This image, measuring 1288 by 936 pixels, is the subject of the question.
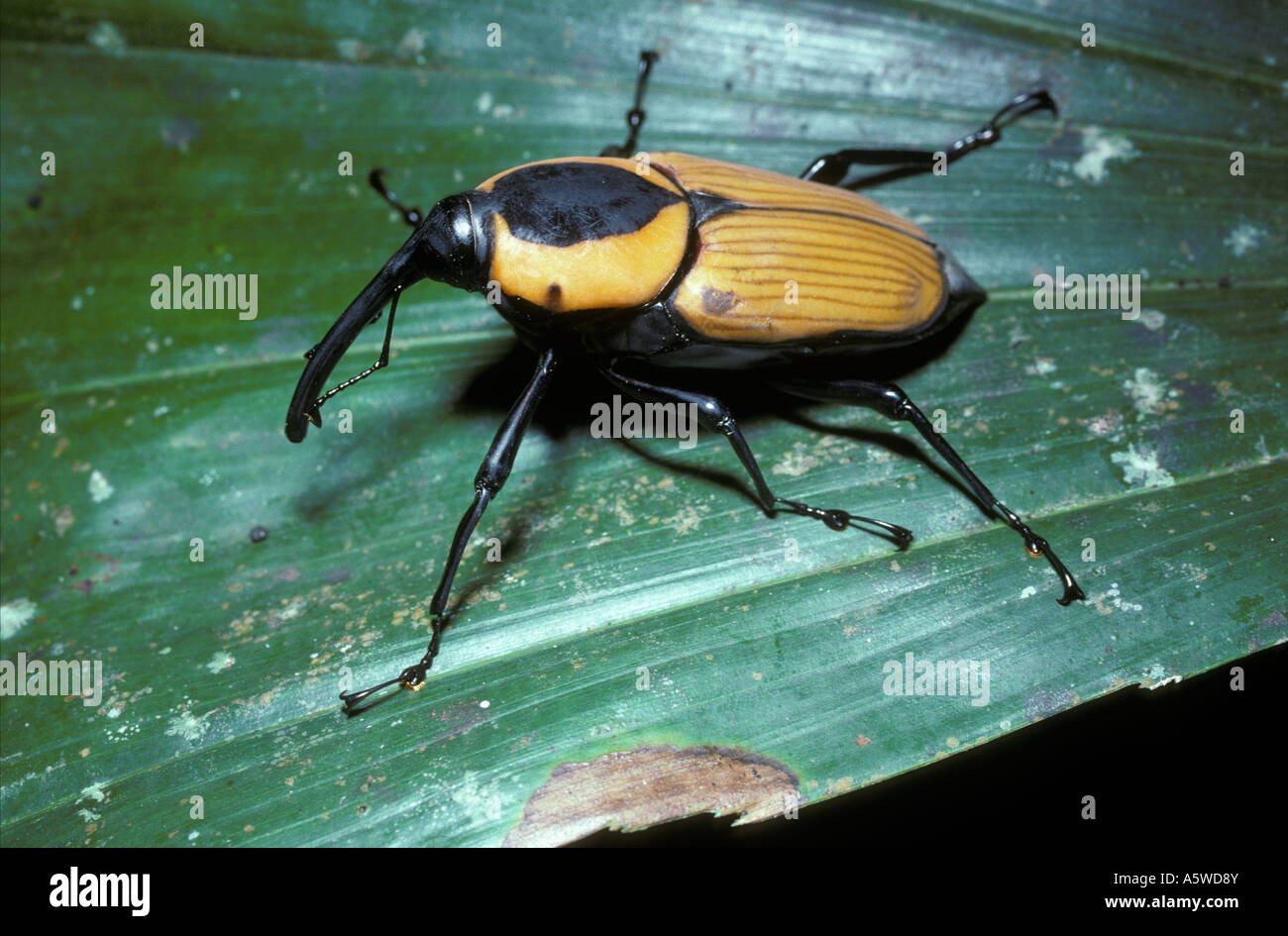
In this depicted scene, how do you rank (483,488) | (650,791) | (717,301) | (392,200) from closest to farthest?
(650,791) < (483,488) < (717,301) < (392,200)

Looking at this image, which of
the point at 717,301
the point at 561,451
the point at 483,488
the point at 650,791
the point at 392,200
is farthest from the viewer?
the point at 392,200

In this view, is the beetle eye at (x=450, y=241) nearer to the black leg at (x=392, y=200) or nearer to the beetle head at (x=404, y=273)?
the beetle head at (x=404, y=273)

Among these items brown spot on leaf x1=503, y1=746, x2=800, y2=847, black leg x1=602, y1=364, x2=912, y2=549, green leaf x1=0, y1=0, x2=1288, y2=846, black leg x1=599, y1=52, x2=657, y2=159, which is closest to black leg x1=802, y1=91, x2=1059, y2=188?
green leaf x1=0, y1=0, x2=1288, y2=846

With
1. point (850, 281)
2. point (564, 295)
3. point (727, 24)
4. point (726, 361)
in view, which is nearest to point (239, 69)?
point (564, 295)

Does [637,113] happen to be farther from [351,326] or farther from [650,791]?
[650,791]

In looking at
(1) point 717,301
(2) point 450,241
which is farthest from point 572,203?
(1) point 717,301

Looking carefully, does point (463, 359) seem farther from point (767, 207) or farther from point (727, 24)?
point (727, 24)

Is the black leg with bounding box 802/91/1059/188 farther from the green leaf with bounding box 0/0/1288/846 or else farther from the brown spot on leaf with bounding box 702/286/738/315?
the brown spot on leaf with bounding box 702/286/738/315
